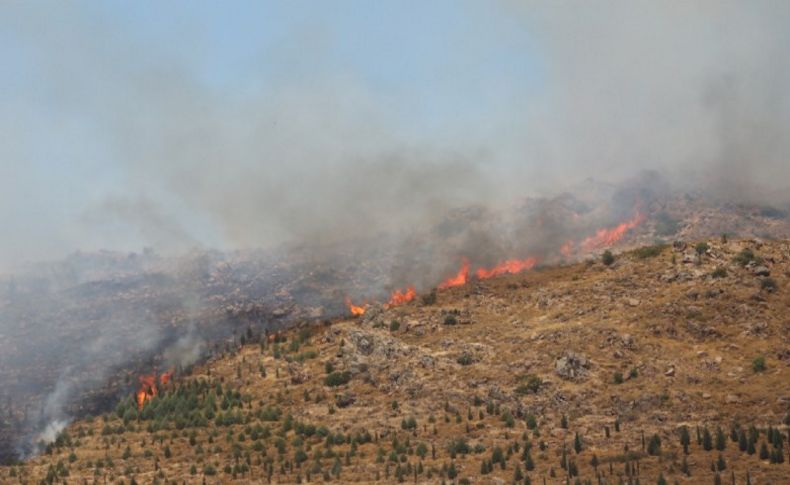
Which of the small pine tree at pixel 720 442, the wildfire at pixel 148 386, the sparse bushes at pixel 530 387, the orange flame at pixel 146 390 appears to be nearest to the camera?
the small pine tree at pixel 720 442

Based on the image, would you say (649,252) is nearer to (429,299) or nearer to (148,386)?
(429,299)

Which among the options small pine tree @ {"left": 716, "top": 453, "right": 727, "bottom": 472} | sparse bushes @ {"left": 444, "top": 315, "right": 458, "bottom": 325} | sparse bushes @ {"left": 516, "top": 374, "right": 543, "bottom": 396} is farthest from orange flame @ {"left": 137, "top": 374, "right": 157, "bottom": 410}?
small pine tree @ {"left": 716, "top": 453, "right": 727, "bottom": 472}

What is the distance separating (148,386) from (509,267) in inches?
2179

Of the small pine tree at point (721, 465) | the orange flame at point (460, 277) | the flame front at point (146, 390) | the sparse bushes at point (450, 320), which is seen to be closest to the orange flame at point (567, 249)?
the orange flame at point (460, 277)

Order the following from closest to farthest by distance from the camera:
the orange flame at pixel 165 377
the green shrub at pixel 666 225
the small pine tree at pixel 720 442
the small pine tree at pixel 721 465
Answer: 1. the small pine tree at pixel 721 465
2. the small pine tree at pixel 720 442
3. the orange flame at pixel 165 377
4. the green shrub at pixel 666 225

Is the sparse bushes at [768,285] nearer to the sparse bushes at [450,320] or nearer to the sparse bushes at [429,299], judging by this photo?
the sparse bushes at [450,320]

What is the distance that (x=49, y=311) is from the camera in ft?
506

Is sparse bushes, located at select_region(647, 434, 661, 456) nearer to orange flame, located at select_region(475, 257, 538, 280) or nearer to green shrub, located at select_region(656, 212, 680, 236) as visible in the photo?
orange flame, located at select_region(475, 257, 538, 280)

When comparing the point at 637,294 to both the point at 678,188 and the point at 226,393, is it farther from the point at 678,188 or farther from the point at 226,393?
the point at 678,188

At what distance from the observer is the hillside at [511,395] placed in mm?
60094

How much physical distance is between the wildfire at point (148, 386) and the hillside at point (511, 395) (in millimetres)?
2077

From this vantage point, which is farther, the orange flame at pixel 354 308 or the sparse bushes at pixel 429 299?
the orange flame at pixel 354 308

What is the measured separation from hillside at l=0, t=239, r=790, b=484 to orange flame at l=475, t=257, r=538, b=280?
68.4 feet

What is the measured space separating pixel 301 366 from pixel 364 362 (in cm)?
868
